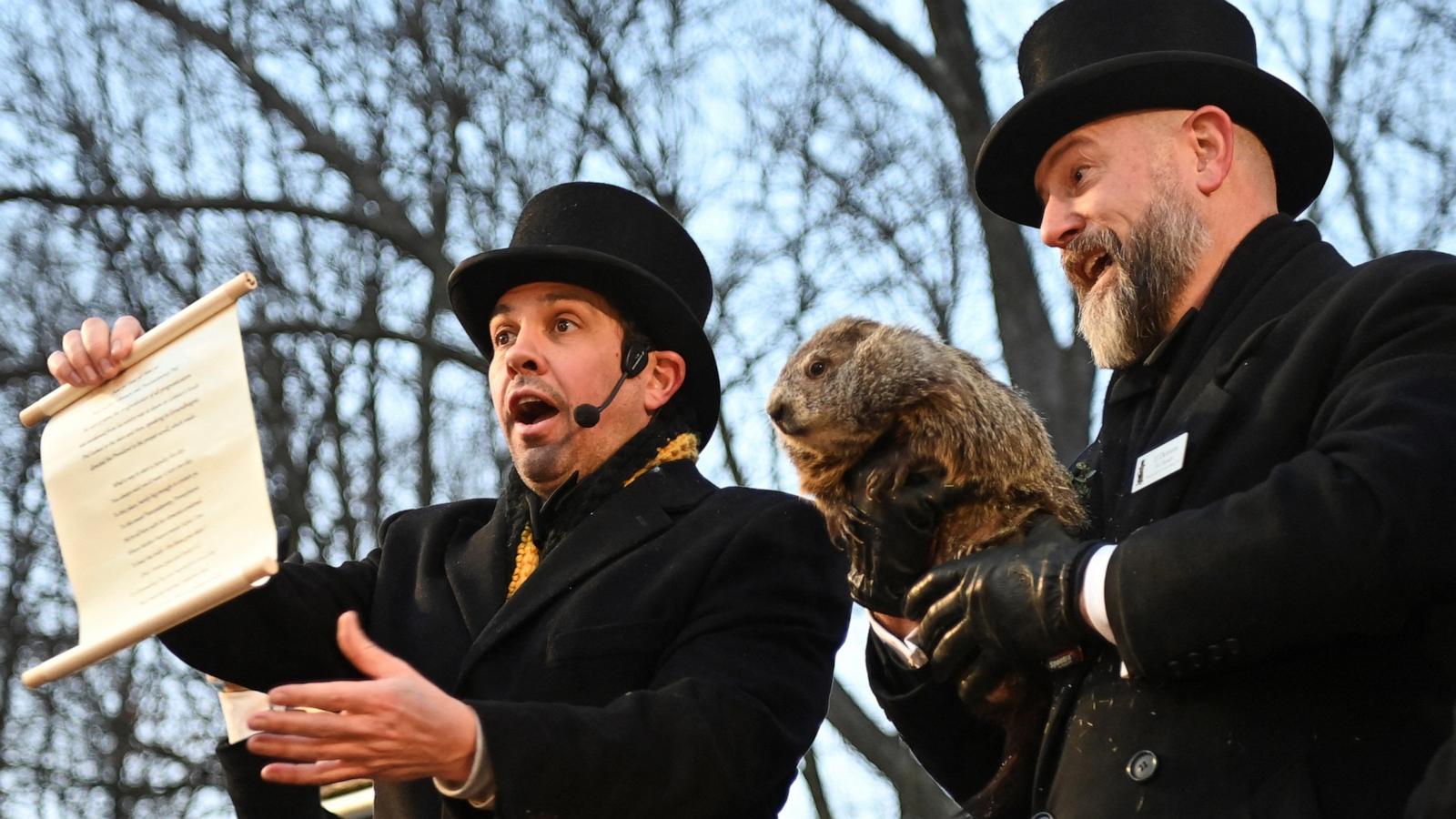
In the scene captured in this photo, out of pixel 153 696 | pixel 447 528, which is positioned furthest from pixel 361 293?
pixel 447 528

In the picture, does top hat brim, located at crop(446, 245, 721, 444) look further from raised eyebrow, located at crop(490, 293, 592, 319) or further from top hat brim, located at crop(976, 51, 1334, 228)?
top hat brim, located at crop(976, 51, 1334, 228)

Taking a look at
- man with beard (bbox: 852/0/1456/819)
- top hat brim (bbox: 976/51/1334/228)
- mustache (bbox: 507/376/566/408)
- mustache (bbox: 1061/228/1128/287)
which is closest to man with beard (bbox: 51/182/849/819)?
mustache (bbox: 507/376/566/408)

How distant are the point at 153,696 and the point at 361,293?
304cm

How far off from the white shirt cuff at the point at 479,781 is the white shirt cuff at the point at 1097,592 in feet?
3.43

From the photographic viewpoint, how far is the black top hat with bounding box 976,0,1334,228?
12.3 ft

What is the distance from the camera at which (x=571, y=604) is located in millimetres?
3904

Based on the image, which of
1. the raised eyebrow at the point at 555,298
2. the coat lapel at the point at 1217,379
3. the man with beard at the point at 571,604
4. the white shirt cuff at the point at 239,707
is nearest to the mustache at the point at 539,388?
the man with beard at the point at 571,604

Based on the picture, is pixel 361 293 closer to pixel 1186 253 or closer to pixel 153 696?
pixel 153 696

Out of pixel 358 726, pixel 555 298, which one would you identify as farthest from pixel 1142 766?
pixel 555 298

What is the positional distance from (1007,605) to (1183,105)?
4.14 ft

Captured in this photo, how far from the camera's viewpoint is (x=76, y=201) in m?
10.0

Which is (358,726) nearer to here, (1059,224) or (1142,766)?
(1142,766)

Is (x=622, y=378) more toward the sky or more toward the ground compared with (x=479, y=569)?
more toward the sky

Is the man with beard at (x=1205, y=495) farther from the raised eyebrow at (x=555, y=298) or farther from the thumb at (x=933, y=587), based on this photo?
the raised eyebrow at (x=555, y=298)
